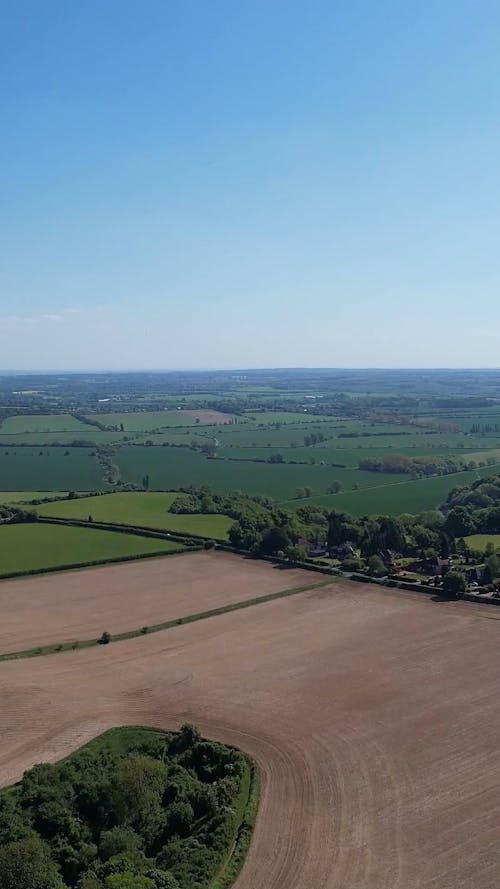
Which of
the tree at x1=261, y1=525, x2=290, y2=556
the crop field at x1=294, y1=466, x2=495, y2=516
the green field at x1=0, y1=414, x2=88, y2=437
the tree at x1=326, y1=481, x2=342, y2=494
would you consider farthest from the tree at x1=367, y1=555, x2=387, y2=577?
the green field at x1=0, y1=414, x2=88, y2=437

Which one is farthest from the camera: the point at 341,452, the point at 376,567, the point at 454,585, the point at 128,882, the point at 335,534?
the point at 341,452

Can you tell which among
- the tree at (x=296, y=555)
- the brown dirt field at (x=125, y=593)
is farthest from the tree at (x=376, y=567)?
the tree at (x=296, y=555)

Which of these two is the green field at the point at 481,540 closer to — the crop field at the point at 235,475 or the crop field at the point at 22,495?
the crop field at the point at 235,475

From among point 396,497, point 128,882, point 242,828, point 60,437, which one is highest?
point 60,437

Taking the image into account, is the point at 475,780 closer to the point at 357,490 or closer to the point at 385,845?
the point at 385,845

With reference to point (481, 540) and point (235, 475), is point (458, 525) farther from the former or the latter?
point (235, 475)

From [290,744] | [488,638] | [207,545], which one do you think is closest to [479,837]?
[290,744]

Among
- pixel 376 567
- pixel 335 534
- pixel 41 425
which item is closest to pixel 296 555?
pixel 335 534

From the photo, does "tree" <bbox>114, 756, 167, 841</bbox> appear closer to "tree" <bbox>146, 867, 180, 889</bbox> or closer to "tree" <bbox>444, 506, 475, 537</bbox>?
"tree" <bbox>146, 867, 180, 889</bbox>
